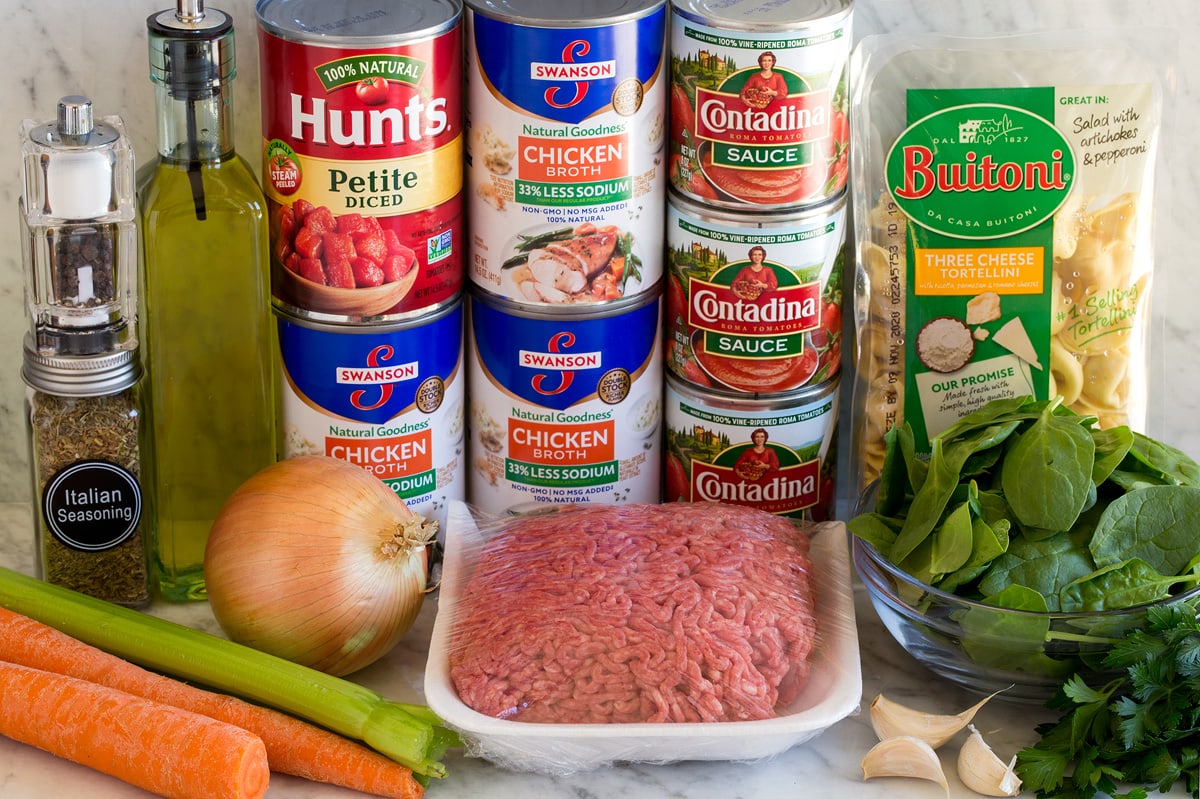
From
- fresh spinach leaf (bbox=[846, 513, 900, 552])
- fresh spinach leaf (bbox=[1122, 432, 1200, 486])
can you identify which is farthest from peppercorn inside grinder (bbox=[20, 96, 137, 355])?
fresh spinach leaf (bbox=[1122, 432, 1200, 486])

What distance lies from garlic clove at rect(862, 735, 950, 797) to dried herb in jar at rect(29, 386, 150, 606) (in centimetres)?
71

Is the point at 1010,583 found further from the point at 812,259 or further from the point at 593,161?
the point at 593,161

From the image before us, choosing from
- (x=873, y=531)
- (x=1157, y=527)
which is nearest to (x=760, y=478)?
(x=873, y=531)

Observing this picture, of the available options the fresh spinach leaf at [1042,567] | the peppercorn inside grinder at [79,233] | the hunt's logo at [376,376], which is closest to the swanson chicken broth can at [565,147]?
the hunt's logo at [376,376]

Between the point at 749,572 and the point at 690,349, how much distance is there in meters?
0.27

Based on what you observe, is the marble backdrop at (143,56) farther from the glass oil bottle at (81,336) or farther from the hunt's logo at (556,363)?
the hunt's logo at (556,363)

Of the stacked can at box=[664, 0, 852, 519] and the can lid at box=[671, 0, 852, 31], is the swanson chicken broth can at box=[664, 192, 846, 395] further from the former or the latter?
the can lid at box=[671, 0, 852, 31]

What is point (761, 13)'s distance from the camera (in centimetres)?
139

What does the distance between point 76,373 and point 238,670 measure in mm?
304

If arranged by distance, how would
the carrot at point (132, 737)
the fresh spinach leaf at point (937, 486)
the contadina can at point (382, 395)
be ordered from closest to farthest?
the carrot at point (132, 737) → the fresh spinach leaf at point (937, 486) → the contadina can at point (382, 395)

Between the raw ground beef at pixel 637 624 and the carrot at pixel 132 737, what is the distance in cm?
19

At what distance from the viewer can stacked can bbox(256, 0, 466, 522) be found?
1.33 m

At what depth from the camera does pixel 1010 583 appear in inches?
49.7

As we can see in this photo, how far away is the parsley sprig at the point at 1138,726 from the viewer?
119cm
